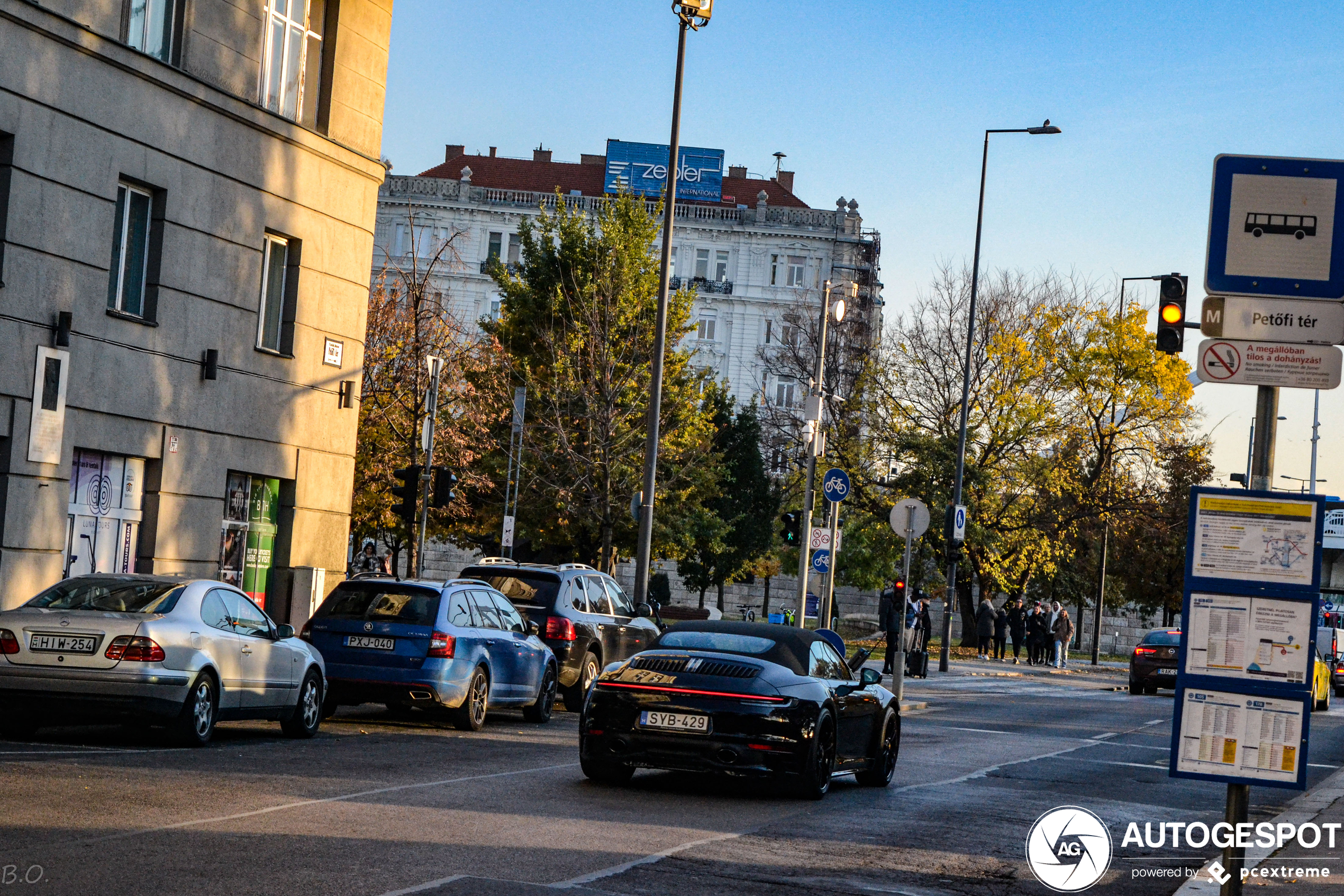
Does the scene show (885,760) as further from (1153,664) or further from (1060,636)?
(1060,636)

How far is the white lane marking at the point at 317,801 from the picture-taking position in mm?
8719

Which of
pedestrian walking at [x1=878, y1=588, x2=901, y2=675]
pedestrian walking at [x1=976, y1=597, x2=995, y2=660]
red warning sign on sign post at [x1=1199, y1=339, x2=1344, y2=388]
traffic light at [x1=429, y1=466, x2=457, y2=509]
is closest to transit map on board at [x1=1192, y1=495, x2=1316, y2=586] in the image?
red warning sign on sign post at [x1=1199, y1=339, x2=1344, y2=388]

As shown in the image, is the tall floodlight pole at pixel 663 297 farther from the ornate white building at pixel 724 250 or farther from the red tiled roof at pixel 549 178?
the red tiled roof at pixel 549 178

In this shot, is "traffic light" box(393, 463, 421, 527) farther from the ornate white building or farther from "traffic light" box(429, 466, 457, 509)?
the ornate white building

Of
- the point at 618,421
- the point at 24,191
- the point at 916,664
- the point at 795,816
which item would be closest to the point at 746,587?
the point at 618,421

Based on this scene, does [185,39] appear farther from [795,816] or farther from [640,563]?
[795,816]

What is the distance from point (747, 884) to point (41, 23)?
14.2 metres

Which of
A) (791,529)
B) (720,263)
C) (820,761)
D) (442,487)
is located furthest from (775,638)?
(720,263)

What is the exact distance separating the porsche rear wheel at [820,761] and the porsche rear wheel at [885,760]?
3.54 ft

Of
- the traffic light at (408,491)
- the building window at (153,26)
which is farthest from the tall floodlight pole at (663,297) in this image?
the building window at (153,26)

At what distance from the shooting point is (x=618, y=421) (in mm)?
42250

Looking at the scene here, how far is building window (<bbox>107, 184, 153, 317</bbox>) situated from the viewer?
67.1ft

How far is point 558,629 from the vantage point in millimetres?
20141

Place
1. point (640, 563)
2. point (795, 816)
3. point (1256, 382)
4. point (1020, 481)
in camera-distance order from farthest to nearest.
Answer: point (1020, 481) → point (640, 563) → point (795, 816) → point (1256, 382)
